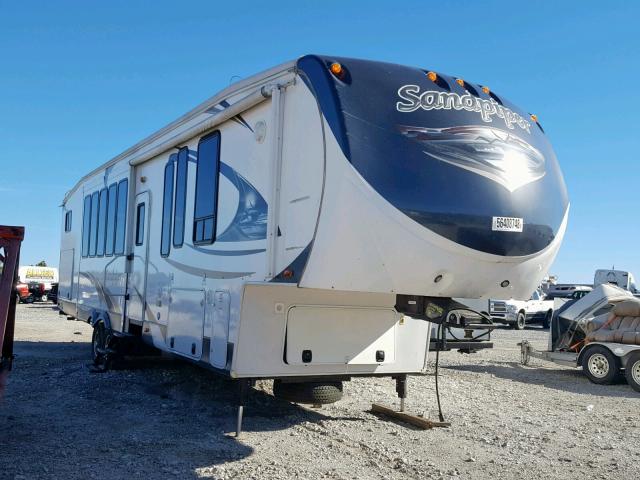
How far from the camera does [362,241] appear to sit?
516 centimetres

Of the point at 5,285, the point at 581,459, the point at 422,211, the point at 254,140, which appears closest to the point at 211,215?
the point at 254,140

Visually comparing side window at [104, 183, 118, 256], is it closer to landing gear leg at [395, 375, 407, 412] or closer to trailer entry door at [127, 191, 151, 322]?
trailer entry door at [127, 191, 151, 322]

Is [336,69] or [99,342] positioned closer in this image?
[336,69]

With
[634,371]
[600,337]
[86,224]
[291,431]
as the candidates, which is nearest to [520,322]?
[600,337]

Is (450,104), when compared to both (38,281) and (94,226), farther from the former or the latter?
(38,281)

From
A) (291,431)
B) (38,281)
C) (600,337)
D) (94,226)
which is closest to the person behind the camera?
(291,431)

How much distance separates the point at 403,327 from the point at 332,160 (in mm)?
2549

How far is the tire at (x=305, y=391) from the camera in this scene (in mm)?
6715

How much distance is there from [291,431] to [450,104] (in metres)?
3.60

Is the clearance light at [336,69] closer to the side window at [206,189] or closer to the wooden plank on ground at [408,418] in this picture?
the side window at [206,189]

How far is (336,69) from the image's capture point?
17.8 ft

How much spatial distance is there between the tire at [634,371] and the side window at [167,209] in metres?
7.56

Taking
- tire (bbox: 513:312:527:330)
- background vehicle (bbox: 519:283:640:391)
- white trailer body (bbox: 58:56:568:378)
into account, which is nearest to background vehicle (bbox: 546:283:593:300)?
tire (bbox: 513:312:527:330)

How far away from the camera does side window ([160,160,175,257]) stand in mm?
8219
